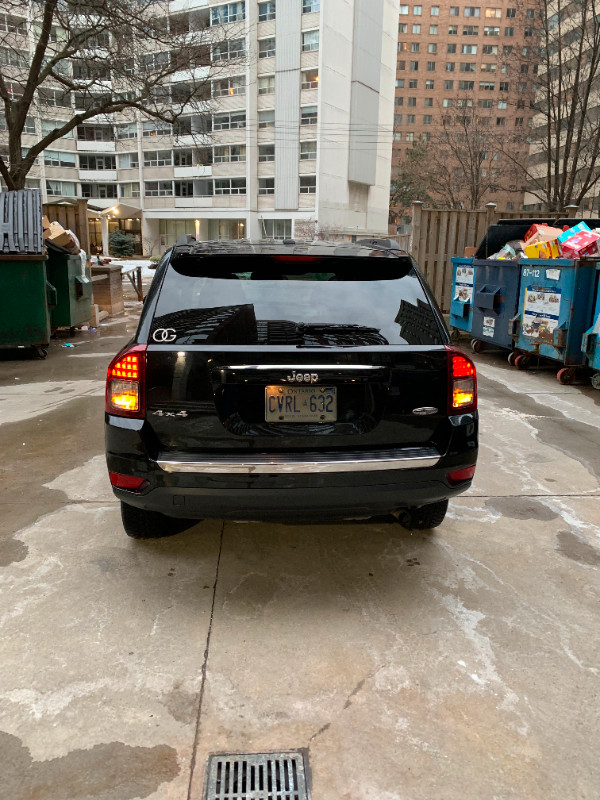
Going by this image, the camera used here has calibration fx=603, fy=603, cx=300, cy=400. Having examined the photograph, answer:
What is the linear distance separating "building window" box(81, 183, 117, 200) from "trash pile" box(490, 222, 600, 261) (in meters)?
59.0

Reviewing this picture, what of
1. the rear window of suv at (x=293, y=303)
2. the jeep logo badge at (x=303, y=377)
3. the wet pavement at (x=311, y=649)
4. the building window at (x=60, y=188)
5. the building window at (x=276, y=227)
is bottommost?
the wet pavement at (x=311, y=649)

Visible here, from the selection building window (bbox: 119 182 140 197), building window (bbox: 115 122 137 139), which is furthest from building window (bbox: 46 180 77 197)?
building window (bbox: 115 122 137 139)

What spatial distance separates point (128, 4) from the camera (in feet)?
47.6

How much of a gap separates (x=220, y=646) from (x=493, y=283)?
8.12 meters

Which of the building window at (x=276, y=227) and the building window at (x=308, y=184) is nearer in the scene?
the building window at (x=308, y=184)

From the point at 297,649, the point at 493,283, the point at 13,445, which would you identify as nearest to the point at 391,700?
→ the point at 297,649

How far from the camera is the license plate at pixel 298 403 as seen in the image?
2666 mm

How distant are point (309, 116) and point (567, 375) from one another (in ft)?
159

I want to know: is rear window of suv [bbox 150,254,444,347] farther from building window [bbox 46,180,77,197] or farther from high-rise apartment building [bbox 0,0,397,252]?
building window [bbox 46,180,77,197]

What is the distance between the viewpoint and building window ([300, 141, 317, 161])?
50.3 m

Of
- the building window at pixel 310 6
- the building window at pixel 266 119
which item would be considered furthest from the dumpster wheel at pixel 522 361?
the building window at pixel 310 6

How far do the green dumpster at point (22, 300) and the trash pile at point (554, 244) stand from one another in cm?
686

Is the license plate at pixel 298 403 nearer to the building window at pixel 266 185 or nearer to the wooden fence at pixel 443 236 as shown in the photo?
the wooden fence at pixel 443 236

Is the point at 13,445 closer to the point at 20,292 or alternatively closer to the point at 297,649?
the point at 297,649
